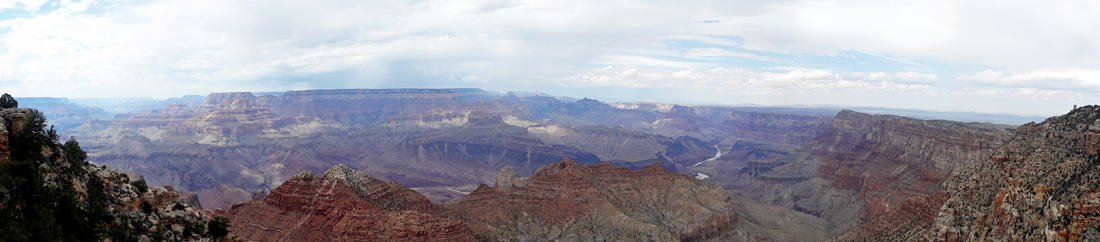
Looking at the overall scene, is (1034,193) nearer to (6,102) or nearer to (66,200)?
(66,200)

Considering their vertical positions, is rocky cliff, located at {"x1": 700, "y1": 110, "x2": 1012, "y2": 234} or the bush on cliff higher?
the bush on cliff

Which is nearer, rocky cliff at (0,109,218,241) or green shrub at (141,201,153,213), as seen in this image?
rocky cliff at (0,109,218,241)

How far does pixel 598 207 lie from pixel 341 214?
37.7 m

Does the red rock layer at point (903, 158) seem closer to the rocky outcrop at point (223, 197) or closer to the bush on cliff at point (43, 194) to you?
the bush on cliff at point (43, 194)

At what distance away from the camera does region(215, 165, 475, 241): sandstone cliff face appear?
5512 centimetres

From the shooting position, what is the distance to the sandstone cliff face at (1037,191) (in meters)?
33.0

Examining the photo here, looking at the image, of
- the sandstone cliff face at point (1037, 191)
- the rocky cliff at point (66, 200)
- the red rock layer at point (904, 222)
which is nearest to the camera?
the rocky cliff at point (66, 200)

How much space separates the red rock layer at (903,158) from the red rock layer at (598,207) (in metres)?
29.3

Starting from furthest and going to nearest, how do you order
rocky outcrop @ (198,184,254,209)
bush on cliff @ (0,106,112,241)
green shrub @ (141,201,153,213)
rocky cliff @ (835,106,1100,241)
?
rocky outcrop @ (198,184,254,209) < rocky cliff @ (835,106,1100,241) < green shrub @ (141,201,153,213) < bush on cliff @ (0,106,112,241)

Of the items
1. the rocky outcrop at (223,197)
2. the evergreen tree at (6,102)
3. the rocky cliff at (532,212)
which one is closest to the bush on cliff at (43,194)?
the evergreen tree at (6,102)

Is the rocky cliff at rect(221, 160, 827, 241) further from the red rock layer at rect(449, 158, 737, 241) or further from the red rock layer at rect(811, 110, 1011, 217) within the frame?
the red rock layer at rect(811, 110, 1011, 217)

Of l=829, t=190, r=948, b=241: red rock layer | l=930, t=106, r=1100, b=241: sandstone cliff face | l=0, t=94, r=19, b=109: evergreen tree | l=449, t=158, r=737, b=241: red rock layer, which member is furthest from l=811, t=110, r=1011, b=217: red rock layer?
l=0, t=94, r=19, b=109: evergreen tree

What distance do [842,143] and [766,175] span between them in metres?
25.9

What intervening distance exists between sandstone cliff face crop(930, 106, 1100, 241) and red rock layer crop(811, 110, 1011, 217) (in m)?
29.7
